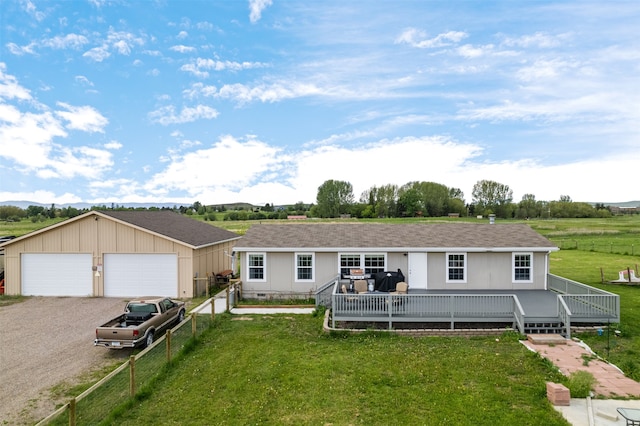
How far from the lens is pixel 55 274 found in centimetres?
2052

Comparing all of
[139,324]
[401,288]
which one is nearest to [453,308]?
[401,288]

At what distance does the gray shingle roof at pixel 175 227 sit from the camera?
20.5 metres

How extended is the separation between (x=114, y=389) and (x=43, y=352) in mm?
5478

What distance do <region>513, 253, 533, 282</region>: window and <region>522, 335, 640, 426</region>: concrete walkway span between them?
19.8 feet

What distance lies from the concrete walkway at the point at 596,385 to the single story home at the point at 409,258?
5.84 m

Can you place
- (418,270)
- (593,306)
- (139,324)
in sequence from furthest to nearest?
(418,270)
(593,306)
(139,324)

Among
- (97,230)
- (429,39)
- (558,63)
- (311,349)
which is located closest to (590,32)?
(558,63)

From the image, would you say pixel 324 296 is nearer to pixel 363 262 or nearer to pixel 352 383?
pixel 363 262

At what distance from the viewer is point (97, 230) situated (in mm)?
20297

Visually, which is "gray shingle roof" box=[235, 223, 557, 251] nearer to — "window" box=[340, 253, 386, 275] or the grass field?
"window" box=[340, 253, 386, 275]

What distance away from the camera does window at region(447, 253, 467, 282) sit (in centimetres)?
1758

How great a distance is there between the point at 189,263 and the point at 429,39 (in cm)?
1944

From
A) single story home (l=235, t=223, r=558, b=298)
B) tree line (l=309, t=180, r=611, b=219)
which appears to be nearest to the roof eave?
single story home (l=235, t=223, r=558, b=298)

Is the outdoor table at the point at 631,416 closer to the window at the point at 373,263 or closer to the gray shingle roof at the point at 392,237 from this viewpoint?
the gray shingle roof at the point at 392,237
